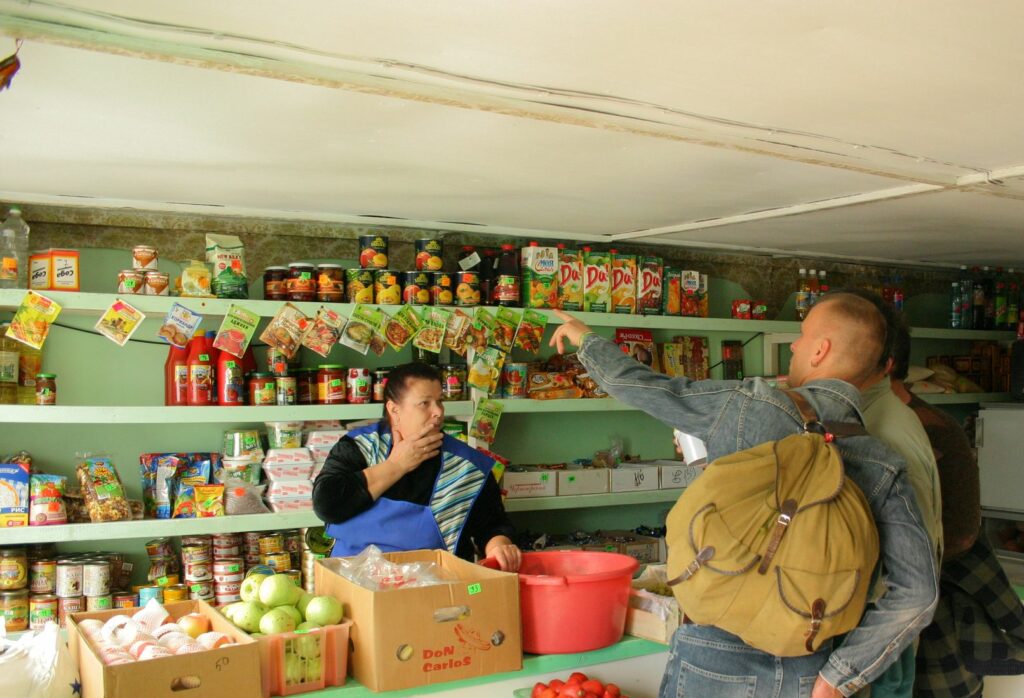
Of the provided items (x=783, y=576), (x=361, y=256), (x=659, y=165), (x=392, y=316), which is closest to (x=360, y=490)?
(x=392, y=316)

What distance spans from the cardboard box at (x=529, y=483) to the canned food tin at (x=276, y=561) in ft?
3.33

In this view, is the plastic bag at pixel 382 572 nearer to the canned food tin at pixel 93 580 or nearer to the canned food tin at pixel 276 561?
the canned food tin at pixel 276 561

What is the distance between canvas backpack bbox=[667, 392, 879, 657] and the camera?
1900mm

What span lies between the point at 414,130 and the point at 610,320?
6.66ft

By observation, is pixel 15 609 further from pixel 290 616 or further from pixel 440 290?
pixel 440 290

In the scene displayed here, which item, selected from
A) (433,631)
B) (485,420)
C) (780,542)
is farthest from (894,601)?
(485,420)

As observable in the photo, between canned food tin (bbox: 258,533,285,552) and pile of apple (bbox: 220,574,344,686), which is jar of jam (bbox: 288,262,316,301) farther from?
pile of apple (bbox: 220,574,344,686)

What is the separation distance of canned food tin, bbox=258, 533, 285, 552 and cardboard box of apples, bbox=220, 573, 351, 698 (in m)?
1.29

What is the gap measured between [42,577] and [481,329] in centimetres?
201

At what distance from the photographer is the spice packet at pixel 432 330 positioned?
4.04 metres

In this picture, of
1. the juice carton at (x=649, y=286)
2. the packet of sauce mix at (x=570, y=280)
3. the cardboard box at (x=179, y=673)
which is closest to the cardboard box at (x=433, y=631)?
the cardboard box at (x=179, y=673)

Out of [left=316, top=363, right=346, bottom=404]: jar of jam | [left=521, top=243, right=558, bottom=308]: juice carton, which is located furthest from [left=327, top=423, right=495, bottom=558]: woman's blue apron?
[left=521, top=243, right=558, bottom=308]: juice carton

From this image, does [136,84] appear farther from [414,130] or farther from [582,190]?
[582,190]

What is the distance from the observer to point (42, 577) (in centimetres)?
352
